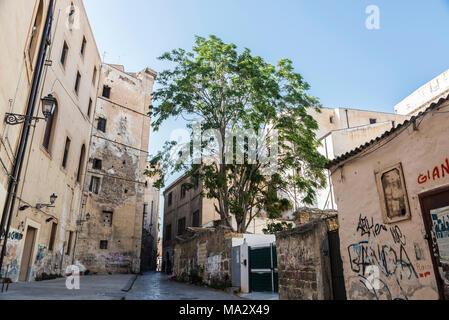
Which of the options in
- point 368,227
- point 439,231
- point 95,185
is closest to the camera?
point 439,231

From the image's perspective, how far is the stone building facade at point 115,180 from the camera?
23453 millimetres

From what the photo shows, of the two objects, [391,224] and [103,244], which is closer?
[391,224]

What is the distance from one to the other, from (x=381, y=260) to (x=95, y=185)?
22.0 meters

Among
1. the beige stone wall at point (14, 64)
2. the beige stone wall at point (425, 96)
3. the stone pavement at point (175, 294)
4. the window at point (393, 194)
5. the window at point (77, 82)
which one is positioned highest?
the beige stone wall at point (425, 96)

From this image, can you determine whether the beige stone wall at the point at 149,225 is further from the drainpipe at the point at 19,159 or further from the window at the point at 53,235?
the drainpipe at the point at 19,159

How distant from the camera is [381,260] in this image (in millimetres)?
6379

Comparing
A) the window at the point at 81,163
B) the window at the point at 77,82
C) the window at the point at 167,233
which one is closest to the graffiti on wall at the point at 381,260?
the window at the point at 77,82

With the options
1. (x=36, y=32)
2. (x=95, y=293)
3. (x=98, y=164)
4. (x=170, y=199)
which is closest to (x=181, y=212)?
(x=170, y=199)

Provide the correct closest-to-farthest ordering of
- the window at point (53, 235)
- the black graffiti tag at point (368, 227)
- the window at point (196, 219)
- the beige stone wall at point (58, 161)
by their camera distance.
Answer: the black graffiti tag at point (368, 227)
the beige stone wall at point (58, 161)
the window at point (53, 235)
the window at point (196, 219)

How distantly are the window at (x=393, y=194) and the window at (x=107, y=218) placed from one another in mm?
21579

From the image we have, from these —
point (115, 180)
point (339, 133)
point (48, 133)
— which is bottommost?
point (48, 133)

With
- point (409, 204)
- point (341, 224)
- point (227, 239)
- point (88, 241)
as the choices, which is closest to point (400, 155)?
point (409, 204)

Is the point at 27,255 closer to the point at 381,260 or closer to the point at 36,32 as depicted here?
the point at 36,32
